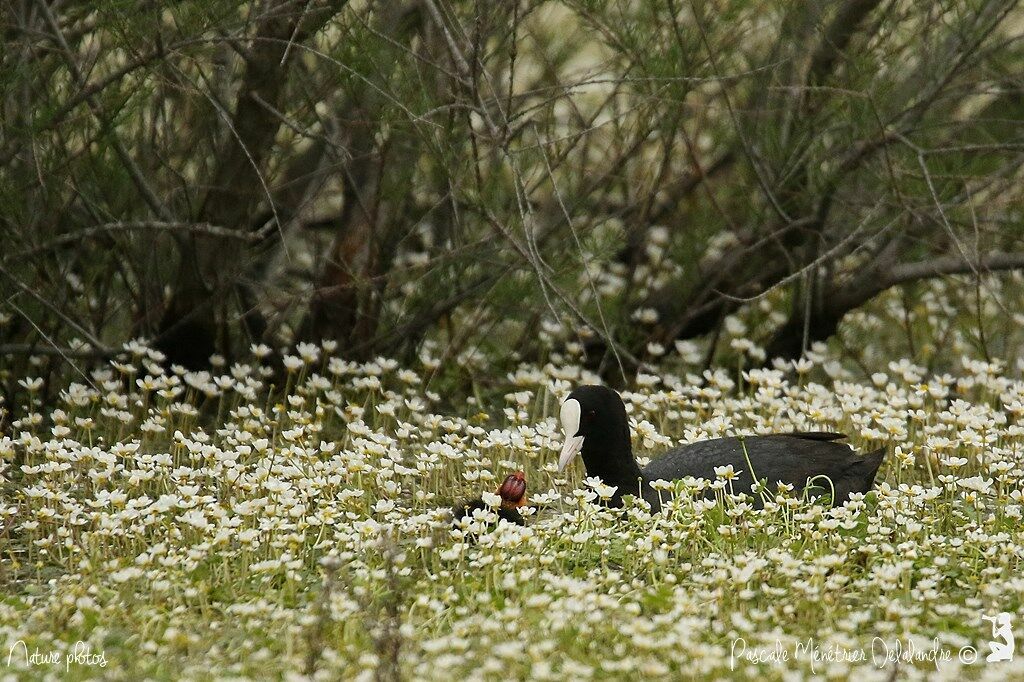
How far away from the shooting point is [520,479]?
4.96m

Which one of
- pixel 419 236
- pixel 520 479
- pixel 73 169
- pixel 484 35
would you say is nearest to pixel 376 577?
pixel 520 479

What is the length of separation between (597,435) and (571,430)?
0.36 ft

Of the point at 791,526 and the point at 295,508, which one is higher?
the point at 295,508

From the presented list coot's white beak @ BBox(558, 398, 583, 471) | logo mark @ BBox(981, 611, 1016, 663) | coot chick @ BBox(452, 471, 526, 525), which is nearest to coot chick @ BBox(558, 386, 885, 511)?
coot's white beak @ BBox(558, 398, 583, 471)

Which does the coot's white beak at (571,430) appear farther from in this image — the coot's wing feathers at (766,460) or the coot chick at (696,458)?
the coot's wing feathers at (766,460)

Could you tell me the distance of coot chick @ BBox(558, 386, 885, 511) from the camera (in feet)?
17.1

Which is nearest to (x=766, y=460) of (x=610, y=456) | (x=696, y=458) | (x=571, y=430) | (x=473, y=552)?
(x=696, y=458)

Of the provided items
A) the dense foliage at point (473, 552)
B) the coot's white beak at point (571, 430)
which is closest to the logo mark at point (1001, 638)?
the dense foliage at point (473, 552)

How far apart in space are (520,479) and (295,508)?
84 centimetres

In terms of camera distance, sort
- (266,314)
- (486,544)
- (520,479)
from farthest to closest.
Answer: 1. (266,314)
2. (520,479)
3. (486,544)

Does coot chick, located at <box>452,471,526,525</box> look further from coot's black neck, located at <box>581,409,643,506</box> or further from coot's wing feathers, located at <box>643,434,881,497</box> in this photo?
coot's wing feathers, located at <box>643,434,881,497</box>

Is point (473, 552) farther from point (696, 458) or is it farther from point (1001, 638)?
point (1001, 638)

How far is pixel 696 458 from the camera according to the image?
5.37m

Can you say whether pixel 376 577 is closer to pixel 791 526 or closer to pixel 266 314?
pixel 791 526
